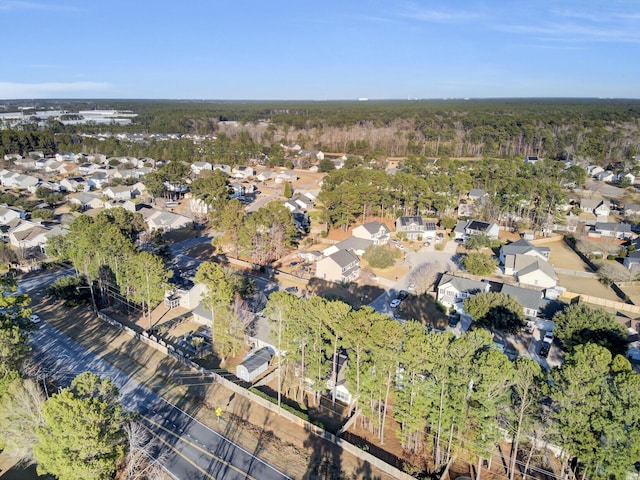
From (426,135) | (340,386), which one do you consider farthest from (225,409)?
(426,135)

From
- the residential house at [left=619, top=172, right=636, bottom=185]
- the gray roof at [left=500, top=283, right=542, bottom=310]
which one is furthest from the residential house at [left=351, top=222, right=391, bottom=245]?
the residential house at [left=619, top=172, right=636, bottom=185]

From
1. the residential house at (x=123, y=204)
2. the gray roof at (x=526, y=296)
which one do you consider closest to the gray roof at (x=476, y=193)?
the gray roof at (x=526, y=296)

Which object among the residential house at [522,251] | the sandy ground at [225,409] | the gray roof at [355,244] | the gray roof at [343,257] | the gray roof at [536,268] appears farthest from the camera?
the gray roof at [355,244]

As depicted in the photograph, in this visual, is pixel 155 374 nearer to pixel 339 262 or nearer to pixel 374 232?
pixel 339 262

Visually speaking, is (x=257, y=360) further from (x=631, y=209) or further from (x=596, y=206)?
(x=631, y=209)

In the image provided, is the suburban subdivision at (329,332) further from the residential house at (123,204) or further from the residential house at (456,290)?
the residential house at (123,204)

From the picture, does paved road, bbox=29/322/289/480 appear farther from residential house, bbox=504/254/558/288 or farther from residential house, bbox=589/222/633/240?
residential house, bbox=589/222/633/240
